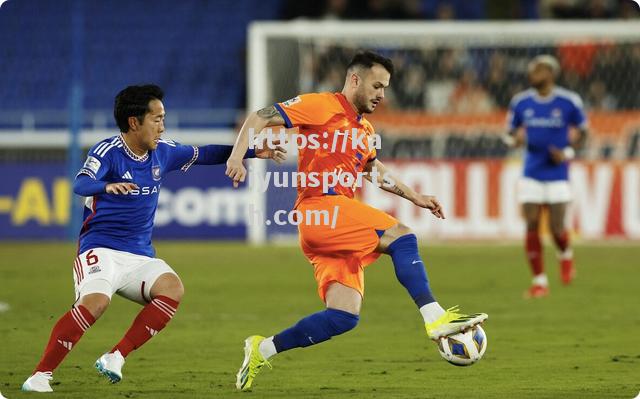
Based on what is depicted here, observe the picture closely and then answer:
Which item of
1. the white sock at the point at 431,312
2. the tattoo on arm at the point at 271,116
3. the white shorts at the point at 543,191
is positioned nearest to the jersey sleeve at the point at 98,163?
the tattoo on arm at the point at 271,116

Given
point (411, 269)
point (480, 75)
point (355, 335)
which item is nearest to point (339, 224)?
point (411, 269)

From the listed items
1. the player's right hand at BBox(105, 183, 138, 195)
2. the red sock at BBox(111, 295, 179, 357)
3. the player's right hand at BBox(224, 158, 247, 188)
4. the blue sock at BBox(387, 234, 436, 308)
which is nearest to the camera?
the player's right hand at BBox(105, 183, 138, 195)

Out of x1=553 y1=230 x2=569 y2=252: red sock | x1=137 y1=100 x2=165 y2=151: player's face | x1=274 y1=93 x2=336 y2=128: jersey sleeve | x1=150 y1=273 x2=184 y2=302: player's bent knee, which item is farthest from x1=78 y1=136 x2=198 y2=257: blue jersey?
x1=553 y1=230 x2=569 y2=252: red sock

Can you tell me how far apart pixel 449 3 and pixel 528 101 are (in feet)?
38.4

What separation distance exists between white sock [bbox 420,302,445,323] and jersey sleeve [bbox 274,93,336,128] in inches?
46.0

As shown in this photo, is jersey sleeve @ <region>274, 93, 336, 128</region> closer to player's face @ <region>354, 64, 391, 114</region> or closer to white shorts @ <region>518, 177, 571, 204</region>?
player's face @ <region>354, 64, 391, 114</region>

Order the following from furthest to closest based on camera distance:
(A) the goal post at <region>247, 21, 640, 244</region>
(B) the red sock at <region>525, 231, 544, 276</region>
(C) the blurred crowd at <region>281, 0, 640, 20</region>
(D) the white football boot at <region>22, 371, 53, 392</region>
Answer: (C) the blurred crowd at <region>281, 0, 640, 20</region> → (A) the goal post at <region>247, 21, 640, 244</region> → (B) the red sock at <region>525, 231, 544, 276</region> → (D) the white football boot at <region>22, 371, 53, 392</region>

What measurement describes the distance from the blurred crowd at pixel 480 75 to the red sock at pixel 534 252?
7381mm

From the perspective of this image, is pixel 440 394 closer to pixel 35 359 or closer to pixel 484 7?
pixel 35 359

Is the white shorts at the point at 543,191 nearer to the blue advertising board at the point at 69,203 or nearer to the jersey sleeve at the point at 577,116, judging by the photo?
the jersey sleeve at the point at 577,116

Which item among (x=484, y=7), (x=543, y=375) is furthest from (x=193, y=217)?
(x=543, y=375)

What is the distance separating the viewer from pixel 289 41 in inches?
794

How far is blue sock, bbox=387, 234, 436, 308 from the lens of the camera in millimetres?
6805

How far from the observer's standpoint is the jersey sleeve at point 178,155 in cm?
725
